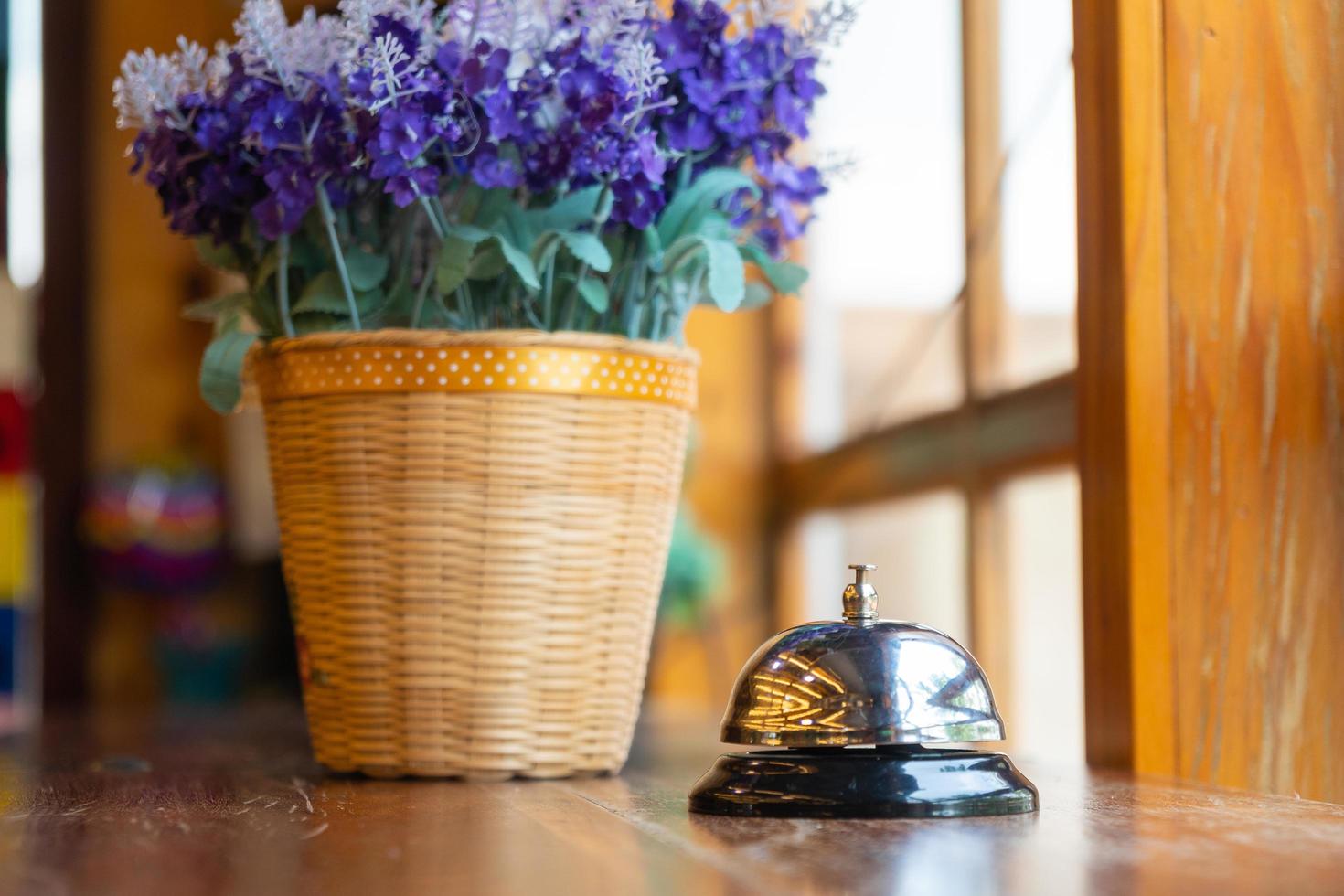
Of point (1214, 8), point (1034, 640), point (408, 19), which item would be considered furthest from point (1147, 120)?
point (1034, 640)

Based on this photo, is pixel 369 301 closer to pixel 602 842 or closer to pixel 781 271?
pixel 781 271

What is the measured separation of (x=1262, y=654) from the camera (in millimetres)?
940

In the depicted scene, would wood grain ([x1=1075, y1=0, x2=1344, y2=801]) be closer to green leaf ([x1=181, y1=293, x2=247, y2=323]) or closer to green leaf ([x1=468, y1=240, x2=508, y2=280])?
green leaf ([x1=468, y1=240, x2=508, y2=280])

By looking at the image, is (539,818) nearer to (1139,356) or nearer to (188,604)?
(1139,356)

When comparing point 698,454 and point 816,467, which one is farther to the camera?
point 698,454

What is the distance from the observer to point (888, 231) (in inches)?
90.9

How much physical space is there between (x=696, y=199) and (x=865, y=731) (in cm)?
41

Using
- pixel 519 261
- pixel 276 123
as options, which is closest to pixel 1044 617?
pixel 519 261

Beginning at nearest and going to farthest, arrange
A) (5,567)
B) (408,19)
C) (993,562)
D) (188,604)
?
(408,19) → (993,562) → (188,604) → (5,567)

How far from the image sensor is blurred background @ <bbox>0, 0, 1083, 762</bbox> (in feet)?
5.43

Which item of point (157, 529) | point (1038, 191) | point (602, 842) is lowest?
point (602, 842)

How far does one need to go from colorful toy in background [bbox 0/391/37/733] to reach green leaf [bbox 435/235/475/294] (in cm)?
374

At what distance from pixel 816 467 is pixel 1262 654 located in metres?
1.72

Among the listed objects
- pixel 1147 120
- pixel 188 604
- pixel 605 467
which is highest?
pixel 1147 120
